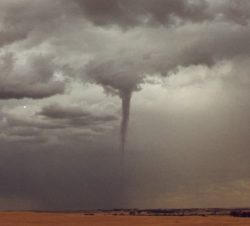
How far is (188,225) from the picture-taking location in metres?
67.4

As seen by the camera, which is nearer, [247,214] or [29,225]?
[29,225]

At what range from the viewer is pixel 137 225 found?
6938cm

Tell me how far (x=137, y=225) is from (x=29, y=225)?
15.7 m

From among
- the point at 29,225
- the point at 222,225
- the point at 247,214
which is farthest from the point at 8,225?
the point at 247,214

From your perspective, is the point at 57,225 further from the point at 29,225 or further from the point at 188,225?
the point at 188,225

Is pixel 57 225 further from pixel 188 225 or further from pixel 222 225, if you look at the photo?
pixel 222 225

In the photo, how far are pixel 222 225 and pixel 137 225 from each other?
12.3 meters

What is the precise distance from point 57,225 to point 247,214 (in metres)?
73.9

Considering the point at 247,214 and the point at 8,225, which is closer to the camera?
the point at 8,225

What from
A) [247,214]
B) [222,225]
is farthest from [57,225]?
[247,214]

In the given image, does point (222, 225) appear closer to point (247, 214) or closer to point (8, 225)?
point (8, 225)

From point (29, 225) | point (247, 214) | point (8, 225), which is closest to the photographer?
point (8, 225)

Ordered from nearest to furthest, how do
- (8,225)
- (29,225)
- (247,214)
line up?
1. (8,225)
2. (29,225)
3. (247,214)

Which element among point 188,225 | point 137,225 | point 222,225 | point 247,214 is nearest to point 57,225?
point 137,225
